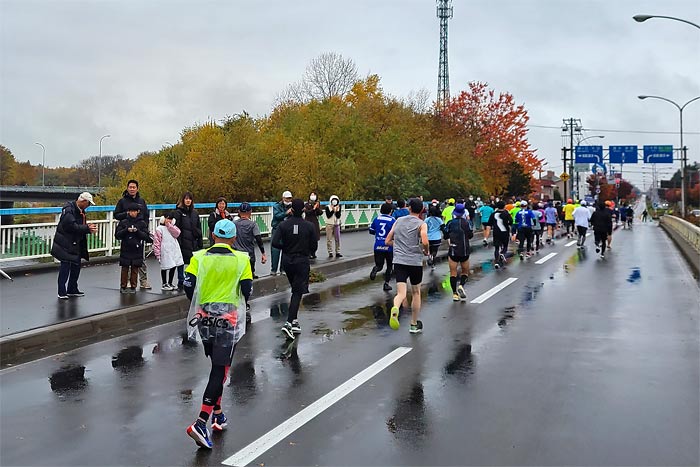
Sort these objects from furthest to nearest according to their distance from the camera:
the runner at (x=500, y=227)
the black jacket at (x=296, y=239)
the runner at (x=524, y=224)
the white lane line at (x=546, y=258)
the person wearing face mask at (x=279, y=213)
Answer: the runner at (x=524, y=224) < the white lane line at (x=546, y=258) < the runner at (x=500, y=227) < the person wearing face mask at (x=279, y=213) < the black jacket at (x=296, y=239)

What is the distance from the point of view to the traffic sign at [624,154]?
57094 mm

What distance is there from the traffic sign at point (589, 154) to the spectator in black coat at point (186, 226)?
57.4 meters

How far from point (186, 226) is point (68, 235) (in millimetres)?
1831

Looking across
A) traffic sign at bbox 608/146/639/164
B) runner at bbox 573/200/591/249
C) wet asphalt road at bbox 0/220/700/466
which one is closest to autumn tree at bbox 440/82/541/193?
traffic sign at bbox 608/146/639/164

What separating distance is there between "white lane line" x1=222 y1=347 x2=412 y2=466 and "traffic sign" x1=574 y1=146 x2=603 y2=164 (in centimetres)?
6001

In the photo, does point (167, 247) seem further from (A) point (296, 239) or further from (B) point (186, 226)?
(A) point (296, 239)

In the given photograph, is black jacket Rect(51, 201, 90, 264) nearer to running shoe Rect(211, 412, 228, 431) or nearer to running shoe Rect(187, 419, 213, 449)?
running shoe Rect(211, 412, 228, 431)

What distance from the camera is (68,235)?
32.9 ft

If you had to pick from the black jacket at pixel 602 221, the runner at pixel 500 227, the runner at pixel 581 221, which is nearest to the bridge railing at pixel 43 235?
the runner at pixel 500 227

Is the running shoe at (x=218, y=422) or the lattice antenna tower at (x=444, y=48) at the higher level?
the lattice antenna tower at (x=444, y=48)

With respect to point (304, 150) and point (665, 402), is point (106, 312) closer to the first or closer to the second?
point (665, 402)

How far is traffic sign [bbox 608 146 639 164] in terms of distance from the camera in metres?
57.1

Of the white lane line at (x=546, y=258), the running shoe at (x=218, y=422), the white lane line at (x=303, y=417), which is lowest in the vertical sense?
the white lane line at (x=303, y=417)

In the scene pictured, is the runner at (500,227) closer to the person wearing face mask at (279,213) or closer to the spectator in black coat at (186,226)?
the person wearing face mask at (279,213)
